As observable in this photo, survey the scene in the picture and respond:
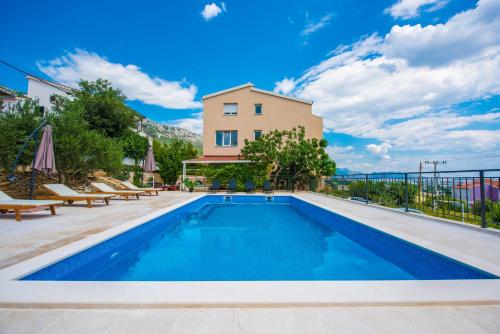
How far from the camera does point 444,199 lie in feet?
23.2

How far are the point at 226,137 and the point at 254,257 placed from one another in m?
19.0

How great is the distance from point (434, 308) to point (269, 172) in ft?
59.8

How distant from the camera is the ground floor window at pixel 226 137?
22.9 m

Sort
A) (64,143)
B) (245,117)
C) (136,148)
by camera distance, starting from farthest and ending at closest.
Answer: (136,148) < (245,117) < (64,143)

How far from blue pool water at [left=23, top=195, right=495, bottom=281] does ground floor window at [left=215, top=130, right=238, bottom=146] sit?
15885 millimetres

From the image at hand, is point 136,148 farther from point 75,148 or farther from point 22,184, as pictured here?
point 75,148

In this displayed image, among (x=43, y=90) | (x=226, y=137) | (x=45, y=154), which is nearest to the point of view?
(x=45, y=154)

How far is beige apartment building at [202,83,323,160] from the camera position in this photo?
74.5ft

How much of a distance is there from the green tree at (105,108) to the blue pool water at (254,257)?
60.1 feet

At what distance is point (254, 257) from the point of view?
4.72 m

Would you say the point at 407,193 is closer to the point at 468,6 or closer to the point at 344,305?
the point at 344,305

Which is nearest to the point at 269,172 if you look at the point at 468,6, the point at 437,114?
the point at 468,6

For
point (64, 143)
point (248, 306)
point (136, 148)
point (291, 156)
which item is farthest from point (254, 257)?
point (136, 148)

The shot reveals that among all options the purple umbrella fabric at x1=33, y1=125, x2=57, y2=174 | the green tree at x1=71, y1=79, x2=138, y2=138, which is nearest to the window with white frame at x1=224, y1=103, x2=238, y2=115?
the green tree at x1=71, y1=79, x2=138, y2=138
